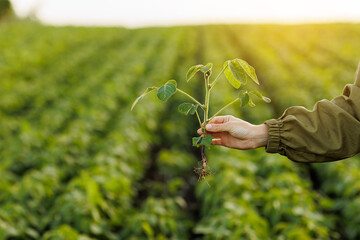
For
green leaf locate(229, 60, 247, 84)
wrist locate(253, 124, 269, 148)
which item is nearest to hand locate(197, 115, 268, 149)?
wrist locate(253, 124, 269, 148)

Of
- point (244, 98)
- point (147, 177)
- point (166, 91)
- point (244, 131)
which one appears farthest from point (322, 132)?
point (147, 177)

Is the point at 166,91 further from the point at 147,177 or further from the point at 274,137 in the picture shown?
the point at 147,177

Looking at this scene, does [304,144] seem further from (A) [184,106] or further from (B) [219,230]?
(B) [219,230]

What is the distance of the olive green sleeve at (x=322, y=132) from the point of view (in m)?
1.52

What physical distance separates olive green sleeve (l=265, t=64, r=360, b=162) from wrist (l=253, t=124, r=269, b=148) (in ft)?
0.08

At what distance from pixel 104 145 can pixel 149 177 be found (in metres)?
0.83

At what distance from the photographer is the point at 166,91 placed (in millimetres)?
1250

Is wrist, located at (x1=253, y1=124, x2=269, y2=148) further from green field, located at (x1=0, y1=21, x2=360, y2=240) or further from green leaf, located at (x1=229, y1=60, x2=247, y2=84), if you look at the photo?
green leaf, located at (x1=229, y1=60, x2=247, y2=84)

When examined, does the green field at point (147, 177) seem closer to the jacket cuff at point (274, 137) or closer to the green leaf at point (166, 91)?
the jacket cuff at point (274, 137)

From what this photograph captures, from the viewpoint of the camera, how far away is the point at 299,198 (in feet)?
12.3

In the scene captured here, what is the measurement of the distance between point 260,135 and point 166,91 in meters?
0.50

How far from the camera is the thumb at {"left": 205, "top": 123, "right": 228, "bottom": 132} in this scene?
1427 mm

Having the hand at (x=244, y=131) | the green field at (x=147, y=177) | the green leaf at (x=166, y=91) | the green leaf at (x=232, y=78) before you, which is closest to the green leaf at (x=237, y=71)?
the green leaf at (x=232, y=78)

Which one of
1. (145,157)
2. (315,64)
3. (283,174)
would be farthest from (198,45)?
(283,174)
